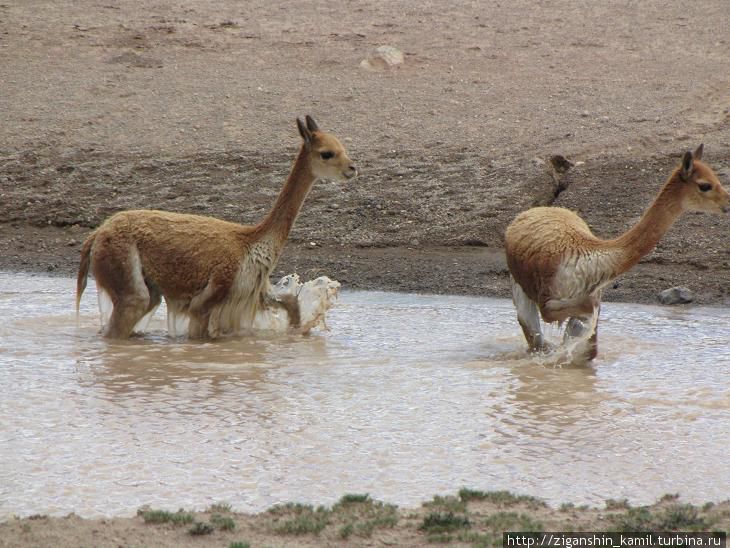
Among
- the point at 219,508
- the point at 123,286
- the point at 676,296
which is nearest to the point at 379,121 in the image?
the point at 676,296

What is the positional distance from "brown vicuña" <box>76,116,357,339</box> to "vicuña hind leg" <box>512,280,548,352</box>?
5.80 feet

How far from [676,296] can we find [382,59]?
21.0ft

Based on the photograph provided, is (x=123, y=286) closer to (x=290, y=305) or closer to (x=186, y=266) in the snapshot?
(x=186, y=266)

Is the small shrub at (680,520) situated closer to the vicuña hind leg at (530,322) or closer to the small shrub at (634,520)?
the small shrub at (634,520)

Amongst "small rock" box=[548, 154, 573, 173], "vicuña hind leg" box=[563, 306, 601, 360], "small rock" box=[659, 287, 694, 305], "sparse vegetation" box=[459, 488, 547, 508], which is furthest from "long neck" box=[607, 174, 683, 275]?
"small rock" box=[548, 154, 573, 173]

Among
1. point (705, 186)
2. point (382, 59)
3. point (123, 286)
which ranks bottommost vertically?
point (123, 286)

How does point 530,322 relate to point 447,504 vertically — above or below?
above

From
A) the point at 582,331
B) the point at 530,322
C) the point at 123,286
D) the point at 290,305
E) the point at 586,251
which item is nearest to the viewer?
the point at 586,251

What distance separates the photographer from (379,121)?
1374 cm

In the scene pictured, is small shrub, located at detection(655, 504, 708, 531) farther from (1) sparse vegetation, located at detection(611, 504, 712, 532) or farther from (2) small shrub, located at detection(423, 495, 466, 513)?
(2) small shrub, located at detection(423, 495, 466, 513)

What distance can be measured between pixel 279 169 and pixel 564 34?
484 cm

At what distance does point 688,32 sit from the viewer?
1563 cm

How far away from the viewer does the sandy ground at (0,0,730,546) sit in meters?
11.6

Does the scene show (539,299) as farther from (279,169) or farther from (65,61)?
(65,61)
